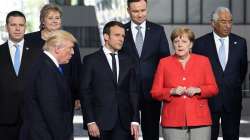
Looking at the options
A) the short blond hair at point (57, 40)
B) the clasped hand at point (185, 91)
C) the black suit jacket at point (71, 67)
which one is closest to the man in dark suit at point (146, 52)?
the black suit jacket at point (71, 67)

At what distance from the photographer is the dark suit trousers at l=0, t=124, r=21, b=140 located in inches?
310

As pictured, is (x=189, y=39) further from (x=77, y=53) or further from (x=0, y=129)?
(x=0, y=129)

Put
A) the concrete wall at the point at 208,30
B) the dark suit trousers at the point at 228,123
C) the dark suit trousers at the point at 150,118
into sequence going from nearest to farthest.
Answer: the dark suit trousers at the point at 150,118 < the dark suit trousers at the point at 228,123 < the concrete wall at the point at 208,30

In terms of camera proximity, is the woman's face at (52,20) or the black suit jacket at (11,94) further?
the woman's face at (52,20)

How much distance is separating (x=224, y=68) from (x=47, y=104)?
3243 millimetres

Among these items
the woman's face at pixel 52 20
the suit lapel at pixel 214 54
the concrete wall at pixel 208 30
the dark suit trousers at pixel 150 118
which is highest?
the woman's face at pixel 52 20

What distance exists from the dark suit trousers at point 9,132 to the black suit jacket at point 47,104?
143 cm

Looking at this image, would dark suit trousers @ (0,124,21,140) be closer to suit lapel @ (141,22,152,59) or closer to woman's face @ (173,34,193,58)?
suit lapel @ (141,22,152,59)

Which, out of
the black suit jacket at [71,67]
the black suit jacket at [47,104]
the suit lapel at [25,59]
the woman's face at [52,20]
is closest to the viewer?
the black suit jacket at [47,104]

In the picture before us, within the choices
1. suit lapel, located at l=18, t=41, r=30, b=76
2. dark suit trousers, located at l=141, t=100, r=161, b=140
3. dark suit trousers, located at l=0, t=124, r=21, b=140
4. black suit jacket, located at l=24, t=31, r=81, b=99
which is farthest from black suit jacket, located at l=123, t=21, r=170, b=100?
dark suit trousers, located at l=0, t=124, r=21, b=140

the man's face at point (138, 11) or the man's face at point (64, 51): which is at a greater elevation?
the man's face at point (138, 11)

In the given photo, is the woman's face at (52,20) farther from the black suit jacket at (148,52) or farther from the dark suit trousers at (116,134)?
the dark suit trousers at (116,134)

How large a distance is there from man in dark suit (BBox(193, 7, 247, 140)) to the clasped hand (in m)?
1.27

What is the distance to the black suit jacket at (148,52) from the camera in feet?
28.8
